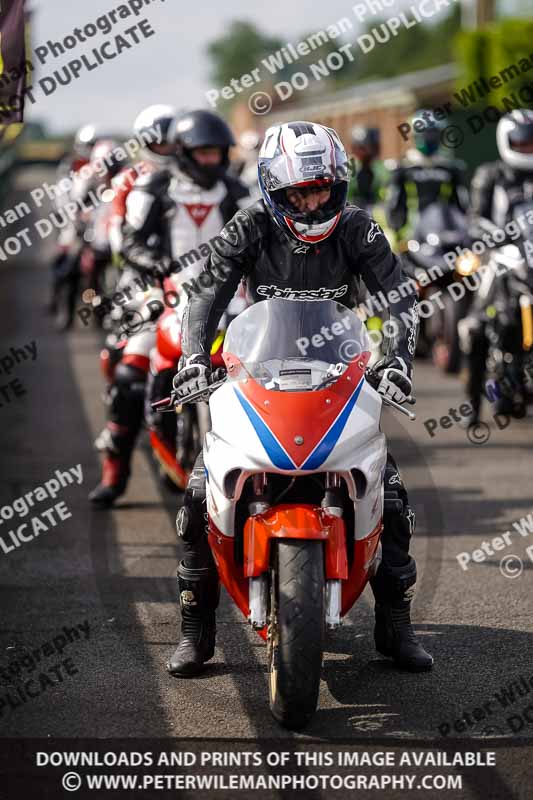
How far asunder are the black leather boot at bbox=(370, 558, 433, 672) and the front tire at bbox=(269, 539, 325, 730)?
838 millimetres

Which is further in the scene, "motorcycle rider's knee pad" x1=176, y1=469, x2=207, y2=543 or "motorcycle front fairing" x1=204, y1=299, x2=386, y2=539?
"motorcycle rider's knee pad" x1=176, y1=469, x2=207, y2=543

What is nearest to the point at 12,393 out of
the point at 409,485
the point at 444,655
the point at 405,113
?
the point at 409,485

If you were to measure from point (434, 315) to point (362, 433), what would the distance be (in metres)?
9.55

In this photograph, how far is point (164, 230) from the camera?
872 centimetres

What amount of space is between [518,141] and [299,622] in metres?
7.18

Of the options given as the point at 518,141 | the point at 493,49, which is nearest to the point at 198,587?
the point at 518,141

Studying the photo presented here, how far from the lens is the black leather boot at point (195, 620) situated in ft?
17.7

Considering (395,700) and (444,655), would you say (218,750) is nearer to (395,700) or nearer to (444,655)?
(395,700)

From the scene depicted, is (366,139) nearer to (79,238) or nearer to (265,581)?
(79,238)

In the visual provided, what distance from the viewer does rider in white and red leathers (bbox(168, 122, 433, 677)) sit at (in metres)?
5.25

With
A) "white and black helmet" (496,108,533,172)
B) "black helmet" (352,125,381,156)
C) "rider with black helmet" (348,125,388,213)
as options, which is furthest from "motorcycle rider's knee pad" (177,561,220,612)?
"black helmet" (352,125,381,156)

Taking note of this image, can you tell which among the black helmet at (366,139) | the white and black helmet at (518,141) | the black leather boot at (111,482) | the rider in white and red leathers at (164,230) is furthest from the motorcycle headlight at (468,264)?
the black helmet at (366,139)

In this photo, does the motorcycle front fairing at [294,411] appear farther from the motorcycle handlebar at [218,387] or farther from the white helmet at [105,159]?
the white helmet at [105,159]

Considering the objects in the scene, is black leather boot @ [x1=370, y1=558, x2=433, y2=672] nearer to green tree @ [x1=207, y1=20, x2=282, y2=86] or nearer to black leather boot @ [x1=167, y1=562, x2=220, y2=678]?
black leather boot @ [x1=167, y1=562, x2=220, y2=678]
